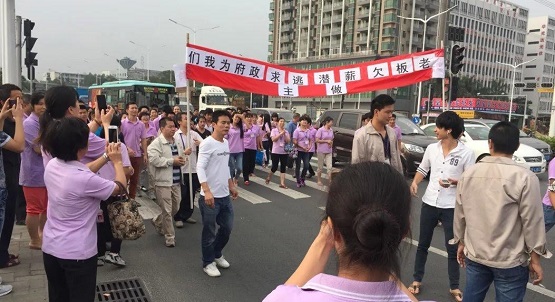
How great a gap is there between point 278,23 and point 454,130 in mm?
87420

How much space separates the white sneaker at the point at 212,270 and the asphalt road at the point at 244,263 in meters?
0.05

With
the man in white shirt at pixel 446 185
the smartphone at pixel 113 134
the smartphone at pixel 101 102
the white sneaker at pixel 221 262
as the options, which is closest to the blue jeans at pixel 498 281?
the man in white shirt at pixel 446 185

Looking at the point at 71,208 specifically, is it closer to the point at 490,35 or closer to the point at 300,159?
the point at 300,159

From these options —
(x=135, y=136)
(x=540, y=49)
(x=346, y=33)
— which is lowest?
(x=135, y=136)

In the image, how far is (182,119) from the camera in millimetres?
6605

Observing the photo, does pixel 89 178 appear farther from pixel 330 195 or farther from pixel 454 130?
pixel 454 130

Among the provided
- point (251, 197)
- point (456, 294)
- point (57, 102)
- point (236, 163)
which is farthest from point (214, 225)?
point (236, 163)

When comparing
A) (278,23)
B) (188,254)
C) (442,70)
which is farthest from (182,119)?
(278,23)

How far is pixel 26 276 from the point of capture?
4.28 metres

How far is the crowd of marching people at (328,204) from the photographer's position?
1.18 meters

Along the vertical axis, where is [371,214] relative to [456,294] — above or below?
above

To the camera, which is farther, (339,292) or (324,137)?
(324,137)

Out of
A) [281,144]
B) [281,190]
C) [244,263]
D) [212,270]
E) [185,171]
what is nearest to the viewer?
[212,270]

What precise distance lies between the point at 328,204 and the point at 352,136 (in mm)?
11129
